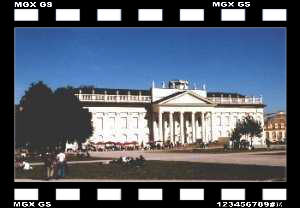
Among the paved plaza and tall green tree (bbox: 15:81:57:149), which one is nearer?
tall green tree (bbox: 15:81:57:149)

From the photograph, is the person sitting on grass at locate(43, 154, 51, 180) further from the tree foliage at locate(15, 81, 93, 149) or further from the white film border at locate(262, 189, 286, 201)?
the white film border at locate(262, 189, 286, 201)

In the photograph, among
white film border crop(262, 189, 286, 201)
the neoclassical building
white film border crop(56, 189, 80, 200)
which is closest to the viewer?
white film border crop(262, 189, 286, 201)

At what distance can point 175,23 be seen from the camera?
15141mm

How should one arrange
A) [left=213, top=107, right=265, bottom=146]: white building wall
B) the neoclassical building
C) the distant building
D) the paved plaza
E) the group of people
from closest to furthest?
the group of people, the paved plaza, the distant building, [left=213, top=107, right=265, bottom=146]: white building wall, the neoclassical building

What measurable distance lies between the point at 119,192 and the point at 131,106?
40724 mm

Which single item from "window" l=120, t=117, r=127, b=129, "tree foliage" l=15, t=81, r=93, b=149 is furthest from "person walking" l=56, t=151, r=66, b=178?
"window" l=120, t=117, r=127, b=129

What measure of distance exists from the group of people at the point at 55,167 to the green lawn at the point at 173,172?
0.83ft

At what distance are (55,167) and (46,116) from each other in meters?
3.40

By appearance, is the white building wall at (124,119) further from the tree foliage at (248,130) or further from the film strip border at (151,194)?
the film strip border at (151,194)

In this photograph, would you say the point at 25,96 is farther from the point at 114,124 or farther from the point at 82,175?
the point at 114,124

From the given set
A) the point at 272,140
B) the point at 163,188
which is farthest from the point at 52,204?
the point at 272,140

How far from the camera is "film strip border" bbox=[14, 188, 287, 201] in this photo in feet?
46.4

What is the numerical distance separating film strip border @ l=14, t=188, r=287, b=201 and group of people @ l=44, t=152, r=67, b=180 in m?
4.76

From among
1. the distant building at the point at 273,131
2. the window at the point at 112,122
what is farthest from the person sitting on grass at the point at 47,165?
the window at the point at 112,122
